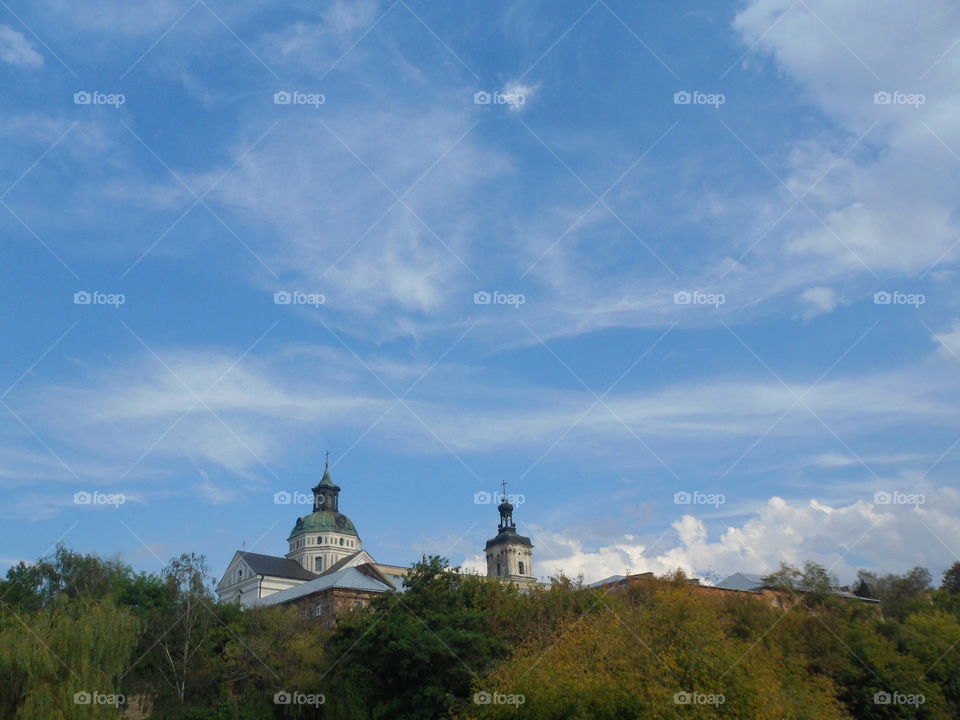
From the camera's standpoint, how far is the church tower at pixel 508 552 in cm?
10319

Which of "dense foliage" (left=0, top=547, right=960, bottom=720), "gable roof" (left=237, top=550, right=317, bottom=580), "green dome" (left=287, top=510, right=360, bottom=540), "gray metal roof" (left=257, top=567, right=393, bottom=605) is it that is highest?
"green dome" (left=287, top=510, right=360, bottom=540)

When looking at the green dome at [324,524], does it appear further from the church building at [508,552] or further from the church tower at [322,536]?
the church building at [508,552]

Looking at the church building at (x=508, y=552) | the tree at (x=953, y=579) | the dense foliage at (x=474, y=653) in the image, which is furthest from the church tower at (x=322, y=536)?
the tree at (x=953, y=579)

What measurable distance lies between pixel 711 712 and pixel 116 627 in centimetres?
2220

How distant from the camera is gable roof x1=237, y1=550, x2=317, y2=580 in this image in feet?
310

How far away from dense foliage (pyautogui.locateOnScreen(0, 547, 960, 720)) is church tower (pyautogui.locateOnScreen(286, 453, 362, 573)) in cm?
5087

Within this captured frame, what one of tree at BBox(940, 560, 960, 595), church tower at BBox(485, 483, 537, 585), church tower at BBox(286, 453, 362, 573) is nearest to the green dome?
church tower at BBox(286, 453, 362, 573)

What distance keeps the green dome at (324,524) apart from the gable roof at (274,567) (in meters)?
6.54

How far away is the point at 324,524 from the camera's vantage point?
106 m

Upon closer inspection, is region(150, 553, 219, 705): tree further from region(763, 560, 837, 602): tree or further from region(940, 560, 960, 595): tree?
region(940, 560, 960, 595): tree

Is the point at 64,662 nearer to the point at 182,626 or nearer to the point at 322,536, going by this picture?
the point at 182,626

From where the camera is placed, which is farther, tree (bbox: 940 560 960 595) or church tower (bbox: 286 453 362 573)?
church tower (bbox: 286 453 362 573)

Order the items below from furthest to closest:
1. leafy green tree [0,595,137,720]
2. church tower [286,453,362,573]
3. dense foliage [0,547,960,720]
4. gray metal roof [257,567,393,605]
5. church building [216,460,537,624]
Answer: church tower [286,453,362,573] → church building [216,460,537,624] → gray metal roof [257,567,393,605] → leafy green tree [0,595,137,720] → dense foliage [0,547,960,720]

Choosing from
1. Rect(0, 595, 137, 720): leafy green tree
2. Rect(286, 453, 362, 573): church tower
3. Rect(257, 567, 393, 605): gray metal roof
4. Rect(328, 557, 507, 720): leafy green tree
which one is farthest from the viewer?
Rect(286, 453, 362, 573): church tower
